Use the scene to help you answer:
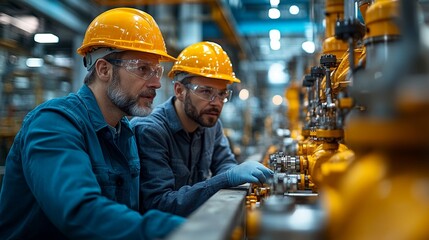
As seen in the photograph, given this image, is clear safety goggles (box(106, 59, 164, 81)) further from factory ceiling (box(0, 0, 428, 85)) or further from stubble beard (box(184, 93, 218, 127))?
Answer: factory ceiling (box(0, 0, 428, 85))

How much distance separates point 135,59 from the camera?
75.4 inches

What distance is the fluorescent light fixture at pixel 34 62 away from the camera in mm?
4375

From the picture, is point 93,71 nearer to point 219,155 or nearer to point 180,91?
point 180,91

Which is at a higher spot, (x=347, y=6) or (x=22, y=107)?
(x=347, y=6)

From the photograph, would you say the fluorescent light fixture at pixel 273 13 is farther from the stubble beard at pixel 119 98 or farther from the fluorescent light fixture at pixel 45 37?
the stubble beard at pixel 119 98

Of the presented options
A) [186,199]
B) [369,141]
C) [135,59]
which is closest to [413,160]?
[369,141]

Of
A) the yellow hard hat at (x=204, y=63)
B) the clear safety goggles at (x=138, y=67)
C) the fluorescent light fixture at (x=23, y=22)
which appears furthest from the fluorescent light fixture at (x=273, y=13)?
the clear safety goggles at (x=138, y=67)

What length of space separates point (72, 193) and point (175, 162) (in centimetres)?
111

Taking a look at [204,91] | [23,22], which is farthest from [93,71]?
[23,22]

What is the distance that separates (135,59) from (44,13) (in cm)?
288

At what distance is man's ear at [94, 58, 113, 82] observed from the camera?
1879 millimetres

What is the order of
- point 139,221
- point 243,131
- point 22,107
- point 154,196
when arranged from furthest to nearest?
point 243,131 < point 22,107 < point 154,196 < point 139,221

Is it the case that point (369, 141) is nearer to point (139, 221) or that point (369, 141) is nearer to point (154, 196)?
point (139, 221)

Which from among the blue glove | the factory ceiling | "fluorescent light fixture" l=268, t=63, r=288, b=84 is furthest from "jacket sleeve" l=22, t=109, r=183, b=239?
"fluorescent light fixture" l=268, t=63, r=288, b=84
